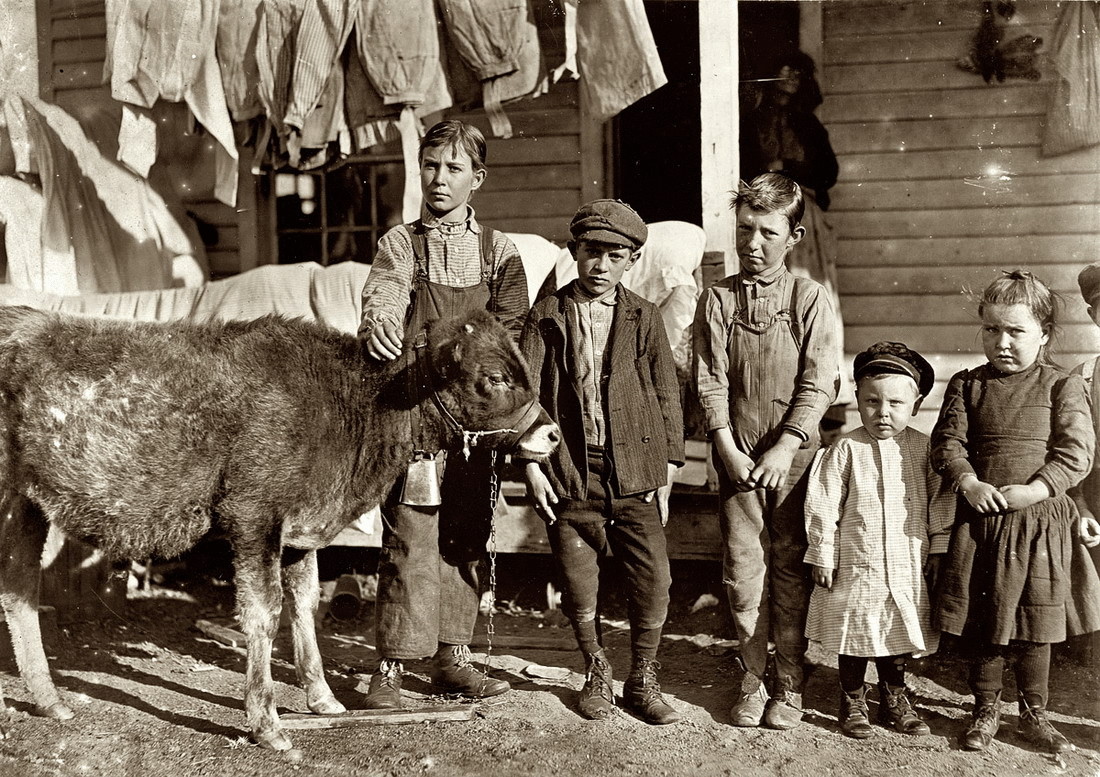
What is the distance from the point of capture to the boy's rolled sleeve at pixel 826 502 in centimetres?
394

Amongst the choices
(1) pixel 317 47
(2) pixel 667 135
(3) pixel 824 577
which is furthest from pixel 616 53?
(3) pixel 824 577

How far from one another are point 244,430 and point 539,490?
126cm

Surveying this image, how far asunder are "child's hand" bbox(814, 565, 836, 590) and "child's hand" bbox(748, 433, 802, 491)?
40 centimetres

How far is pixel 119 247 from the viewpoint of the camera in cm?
764

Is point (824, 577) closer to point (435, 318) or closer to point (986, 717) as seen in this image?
point (986, 717)

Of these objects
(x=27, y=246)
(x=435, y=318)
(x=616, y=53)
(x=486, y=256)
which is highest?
(x=616, y=53)

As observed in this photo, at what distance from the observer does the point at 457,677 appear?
14.3 feet

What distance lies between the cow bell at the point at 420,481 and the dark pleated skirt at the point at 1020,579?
2.20m

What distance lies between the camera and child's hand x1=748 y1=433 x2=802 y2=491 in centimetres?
390

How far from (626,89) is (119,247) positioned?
14.5ft

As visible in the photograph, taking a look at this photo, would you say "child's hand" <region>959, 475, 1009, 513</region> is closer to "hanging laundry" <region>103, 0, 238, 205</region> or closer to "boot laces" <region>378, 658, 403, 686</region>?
"boot laces" <region>378, 658, 403, 686</region>

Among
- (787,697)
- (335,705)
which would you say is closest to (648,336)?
(787,697)

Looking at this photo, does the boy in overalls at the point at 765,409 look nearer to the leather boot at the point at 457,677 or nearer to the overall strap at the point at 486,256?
the overall strap at the point at 486,256

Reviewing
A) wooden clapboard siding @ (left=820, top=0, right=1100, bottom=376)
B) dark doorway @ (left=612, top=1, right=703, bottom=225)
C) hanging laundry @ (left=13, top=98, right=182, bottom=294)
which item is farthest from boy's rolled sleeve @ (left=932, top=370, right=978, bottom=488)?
hanging laundry @ (left=13, top=98, right=182, bottom=294)
